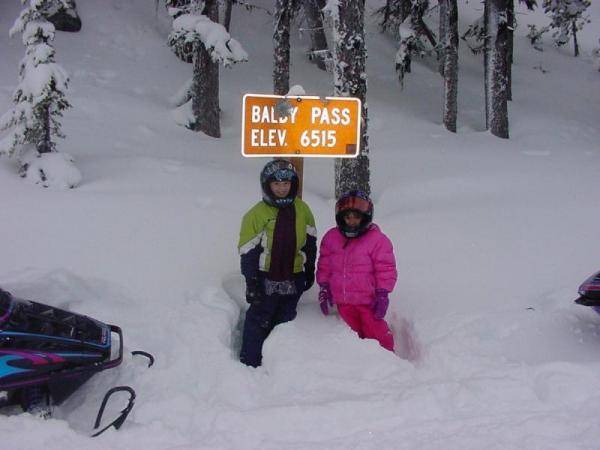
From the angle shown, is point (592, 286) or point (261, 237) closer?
point (592, 286)

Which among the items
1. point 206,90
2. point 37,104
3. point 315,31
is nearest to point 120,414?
point 37,104

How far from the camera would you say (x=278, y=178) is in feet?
16.5

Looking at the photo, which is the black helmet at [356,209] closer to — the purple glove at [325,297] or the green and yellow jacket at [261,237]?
the green and yellow jacket at [261,237]

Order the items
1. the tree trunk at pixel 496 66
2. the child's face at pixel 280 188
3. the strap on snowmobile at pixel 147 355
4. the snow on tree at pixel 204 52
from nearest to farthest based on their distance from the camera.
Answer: the strap on snowmobile at pixel 147 355
the child's face at pixel 280 188
the snow on tree at pixel 204 52
the tree trunk at pixel 496 66

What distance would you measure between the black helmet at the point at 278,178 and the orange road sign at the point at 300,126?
111mm

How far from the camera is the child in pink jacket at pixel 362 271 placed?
5.10 meters

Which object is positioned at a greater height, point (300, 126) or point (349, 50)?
point (349, 50)

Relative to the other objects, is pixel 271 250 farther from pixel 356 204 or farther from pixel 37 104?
pixel 37 104

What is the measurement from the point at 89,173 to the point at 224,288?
13.2ft

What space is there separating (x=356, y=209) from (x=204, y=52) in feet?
29.3

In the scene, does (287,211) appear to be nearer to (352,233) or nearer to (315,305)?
(352,233)

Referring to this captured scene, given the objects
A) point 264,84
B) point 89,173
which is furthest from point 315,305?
point 264,84

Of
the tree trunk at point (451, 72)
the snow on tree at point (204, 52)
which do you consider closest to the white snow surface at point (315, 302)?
the snow on tree at point (204, 52)

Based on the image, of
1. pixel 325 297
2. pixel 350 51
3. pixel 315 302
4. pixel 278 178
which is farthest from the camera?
pixel 350 51
